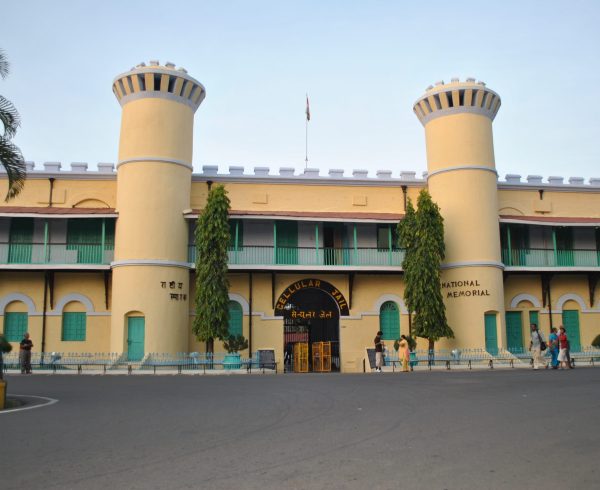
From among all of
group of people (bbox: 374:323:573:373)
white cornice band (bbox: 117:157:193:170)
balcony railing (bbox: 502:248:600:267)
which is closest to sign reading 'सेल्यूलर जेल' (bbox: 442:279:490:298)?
balcony railing (bbox: 502:248:600:267)

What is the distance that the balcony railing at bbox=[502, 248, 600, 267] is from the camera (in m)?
27.3

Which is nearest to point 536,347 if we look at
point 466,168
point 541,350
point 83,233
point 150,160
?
point 541,350

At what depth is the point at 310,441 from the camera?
748 cm

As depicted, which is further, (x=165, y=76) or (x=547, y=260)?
(x=547, y=260)

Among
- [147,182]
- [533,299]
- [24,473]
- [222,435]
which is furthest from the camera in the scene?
[533,299]

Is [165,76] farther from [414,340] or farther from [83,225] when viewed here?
[414,340]

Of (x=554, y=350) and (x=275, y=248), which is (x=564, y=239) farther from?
(x=275, y=248)

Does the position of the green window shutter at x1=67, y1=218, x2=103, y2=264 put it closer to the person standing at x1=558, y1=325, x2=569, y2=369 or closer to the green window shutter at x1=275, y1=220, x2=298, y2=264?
the green window shutter at x1=275, y1=220, x2=298, y2=264

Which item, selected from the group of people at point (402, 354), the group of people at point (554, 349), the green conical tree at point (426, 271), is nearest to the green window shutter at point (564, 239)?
the green conical tree at point (426, 271)

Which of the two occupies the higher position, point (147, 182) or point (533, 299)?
point (147, 182)

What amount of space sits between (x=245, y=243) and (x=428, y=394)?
595 inches

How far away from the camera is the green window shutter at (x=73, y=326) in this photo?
25266mm

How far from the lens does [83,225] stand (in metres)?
25.8

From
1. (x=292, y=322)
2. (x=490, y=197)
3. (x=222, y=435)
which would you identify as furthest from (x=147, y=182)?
(x=222, y=435)
